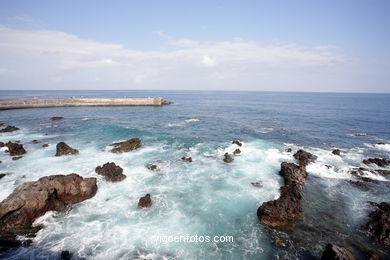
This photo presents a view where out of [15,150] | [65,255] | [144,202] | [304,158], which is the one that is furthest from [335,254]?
[15,150]

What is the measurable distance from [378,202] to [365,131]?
3441 cm

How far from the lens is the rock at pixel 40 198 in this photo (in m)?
13.7

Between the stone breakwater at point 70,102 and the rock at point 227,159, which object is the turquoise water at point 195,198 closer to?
the rock at point 227,159

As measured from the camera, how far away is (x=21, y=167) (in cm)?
2284

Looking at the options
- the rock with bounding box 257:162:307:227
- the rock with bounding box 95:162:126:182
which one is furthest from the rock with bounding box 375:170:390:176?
the rock with bounding box 95:162:126:182

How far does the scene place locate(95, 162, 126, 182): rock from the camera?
20.9 metres

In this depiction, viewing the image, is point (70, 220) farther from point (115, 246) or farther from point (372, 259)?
point (372, 259)

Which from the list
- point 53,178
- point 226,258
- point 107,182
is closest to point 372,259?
point 226,258

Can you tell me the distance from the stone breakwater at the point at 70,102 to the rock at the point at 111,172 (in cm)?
6347

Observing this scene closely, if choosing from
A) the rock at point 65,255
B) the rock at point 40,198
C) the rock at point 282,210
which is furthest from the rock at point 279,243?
the rock at point 40,198

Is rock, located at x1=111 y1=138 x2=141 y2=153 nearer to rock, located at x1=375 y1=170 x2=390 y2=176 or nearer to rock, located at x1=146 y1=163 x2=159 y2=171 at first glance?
rock, located at x1=146 y1=163 x2=159 y2=171

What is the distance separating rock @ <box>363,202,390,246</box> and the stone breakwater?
260ft

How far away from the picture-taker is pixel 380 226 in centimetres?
1382

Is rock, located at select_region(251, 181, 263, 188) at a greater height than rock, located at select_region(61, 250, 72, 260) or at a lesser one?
greater
